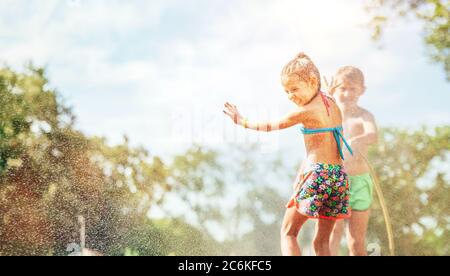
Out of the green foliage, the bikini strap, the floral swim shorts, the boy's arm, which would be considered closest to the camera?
the floral swim shorts

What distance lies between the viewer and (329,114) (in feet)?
12.6

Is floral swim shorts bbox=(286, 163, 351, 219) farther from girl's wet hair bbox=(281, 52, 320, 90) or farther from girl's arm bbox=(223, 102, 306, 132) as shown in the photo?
girl's wet hair bbox=(281, 52, 320, 90)

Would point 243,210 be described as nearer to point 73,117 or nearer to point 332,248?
point 332,248

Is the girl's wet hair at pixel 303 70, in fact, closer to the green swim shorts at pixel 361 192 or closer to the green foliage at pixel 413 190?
the green swim shorts at pixel 361 192

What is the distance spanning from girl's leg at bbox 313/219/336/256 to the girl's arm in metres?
0.71

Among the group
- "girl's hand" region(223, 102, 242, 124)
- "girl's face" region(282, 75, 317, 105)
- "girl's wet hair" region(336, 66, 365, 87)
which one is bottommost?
"girl's hand" region(223, 102, 242, 124)

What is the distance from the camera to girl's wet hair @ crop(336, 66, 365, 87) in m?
4.97

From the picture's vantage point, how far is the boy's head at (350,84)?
4969mm

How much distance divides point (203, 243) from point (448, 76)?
3.95 m

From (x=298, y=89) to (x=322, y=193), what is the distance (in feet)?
2.46

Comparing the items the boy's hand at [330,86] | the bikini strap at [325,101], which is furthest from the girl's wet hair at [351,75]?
the bikini strap at [325,101]

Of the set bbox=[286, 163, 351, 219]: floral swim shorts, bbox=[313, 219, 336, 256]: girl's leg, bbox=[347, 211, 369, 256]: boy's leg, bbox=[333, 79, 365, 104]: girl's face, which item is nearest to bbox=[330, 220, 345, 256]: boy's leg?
bbox=[347, 211, 369, 256]: boy's leg
